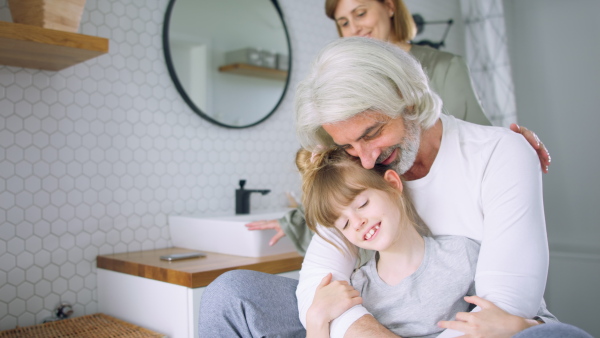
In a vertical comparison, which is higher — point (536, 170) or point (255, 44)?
point (255, 44)

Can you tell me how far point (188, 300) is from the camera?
1773 mm

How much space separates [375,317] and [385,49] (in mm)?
707

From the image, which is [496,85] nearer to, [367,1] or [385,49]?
[367,1]

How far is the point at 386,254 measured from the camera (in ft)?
4.98

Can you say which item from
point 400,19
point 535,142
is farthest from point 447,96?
point 535,142

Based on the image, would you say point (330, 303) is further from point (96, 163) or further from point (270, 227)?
point (96, 163)

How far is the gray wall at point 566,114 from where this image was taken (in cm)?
333

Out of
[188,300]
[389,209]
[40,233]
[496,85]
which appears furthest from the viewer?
[496,85]

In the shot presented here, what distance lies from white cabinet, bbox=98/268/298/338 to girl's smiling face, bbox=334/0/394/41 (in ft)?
3.17

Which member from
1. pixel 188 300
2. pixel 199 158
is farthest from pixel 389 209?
pixel 199 158

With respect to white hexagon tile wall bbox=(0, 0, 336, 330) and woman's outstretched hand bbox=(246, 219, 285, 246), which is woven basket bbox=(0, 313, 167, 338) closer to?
white hexagon tile wall bbox=(0, 0, 336, 330)

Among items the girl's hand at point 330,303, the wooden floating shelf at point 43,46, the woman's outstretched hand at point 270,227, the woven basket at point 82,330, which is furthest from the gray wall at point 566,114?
the wooden floating shelf at point 43,46

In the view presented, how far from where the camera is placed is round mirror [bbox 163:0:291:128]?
239 cm

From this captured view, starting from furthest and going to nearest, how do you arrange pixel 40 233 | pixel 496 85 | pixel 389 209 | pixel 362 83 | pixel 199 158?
pixel 496 85 → pixel 199 158 → pixel 40 233 → pixel 389 209 → pixel 362 83
